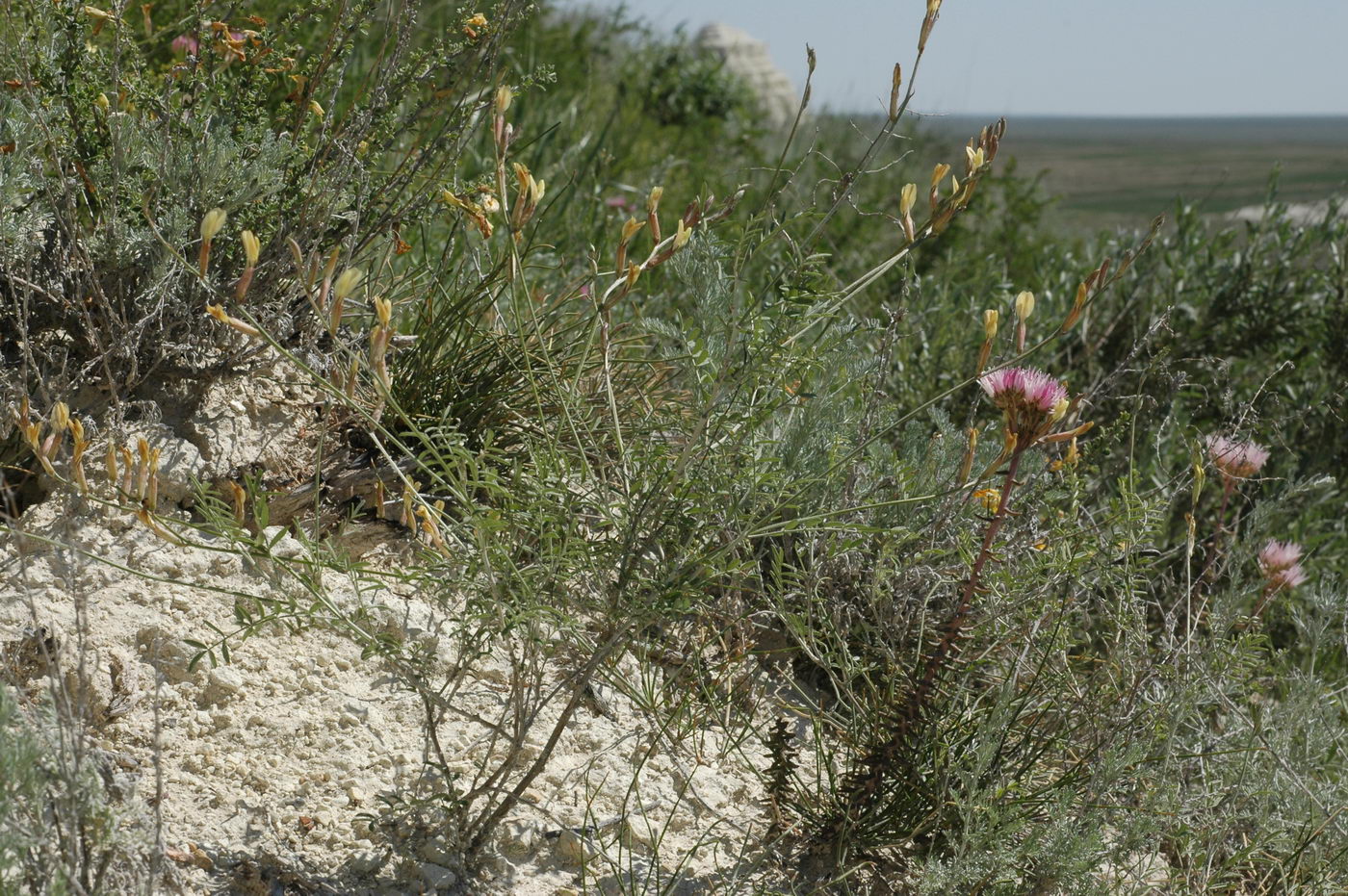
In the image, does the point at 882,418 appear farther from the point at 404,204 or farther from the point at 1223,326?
the point at 1223,326

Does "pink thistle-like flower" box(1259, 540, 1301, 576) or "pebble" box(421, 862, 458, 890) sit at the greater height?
"pink thistle-like flower" box(1259, 540, 1301, 576)

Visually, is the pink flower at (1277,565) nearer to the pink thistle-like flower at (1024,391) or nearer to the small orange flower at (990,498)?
the small orange flower at (990,498)

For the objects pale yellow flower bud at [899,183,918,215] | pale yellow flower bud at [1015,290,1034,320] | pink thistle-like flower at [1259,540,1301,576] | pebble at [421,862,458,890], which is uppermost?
pale yellow flower bud at [899,183,918,215]

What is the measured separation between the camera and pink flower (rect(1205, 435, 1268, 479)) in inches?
97.0

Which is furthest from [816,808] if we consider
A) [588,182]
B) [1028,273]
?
[1028,273]

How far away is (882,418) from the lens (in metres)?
2.79

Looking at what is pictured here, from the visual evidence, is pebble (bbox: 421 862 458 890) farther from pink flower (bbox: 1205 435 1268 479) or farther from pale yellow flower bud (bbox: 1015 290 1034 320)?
pink flower (bbox: 1205 435 1268 479)

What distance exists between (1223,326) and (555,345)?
265 cm

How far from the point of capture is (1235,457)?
8.20ft

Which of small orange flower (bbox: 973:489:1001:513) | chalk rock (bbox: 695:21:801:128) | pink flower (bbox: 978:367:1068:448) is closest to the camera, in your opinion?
pink flower (bbox: 978:367:1068:448)

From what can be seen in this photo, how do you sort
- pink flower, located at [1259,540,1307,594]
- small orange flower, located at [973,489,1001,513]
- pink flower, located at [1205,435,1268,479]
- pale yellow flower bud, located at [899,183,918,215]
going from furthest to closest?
pink flower, located at [1259,540,1307,594] → pink flower, located at [1205,435,1268,479] → small orange flower, located at [973,489,1001,513] → pale yellow flower bud, located at [899,183,918,215]

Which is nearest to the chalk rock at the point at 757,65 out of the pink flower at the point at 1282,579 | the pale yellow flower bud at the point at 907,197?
the pink flower at the point at 1282,579

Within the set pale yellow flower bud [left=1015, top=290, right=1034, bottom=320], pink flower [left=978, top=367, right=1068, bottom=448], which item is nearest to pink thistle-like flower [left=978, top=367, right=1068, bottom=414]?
pink flower [left=978, top=367, right=1068, bottom=448]

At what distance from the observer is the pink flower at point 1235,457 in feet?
8.08
